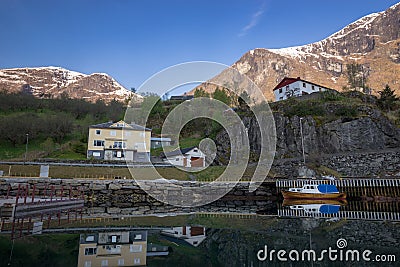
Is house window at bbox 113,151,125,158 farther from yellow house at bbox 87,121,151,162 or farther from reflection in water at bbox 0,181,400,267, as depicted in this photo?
reflection in water at bbox 0,181,400,267

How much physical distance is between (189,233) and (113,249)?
2440 mm

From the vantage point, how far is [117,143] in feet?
108

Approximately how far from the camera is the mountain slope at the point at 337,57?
388 ft

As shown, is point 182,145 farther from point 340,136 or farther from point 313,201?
point 313,201

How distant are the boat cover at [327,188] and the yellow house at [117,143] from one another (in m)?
19.6

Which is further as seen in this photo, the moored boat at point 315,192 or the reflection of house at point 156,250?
the moored boat at point 315,192

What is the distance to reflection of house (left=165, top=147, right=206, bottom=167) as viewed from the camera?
29.0 meters

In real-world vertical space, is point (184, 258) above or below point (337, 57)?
below

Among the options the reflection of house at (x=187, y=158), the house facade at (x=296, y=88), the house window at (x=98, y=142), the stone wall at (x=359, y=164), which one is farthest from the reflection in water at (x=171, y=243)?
the house facade at (x=296, y=88)

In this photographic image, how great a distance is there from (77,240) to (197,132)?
41511 millimetres

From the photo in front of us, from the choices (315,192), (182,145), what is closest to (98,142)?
(182,145)

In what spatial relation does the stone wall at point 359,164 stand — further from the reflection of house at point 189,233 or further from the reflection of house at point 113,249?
the reflection of house at point 113,249

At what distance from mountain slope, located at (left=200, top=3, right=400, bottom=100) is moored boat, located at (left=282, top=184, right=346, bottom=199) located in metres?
89.3

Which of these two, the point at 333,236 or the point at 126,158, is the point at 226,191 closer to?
the point at 333,236
